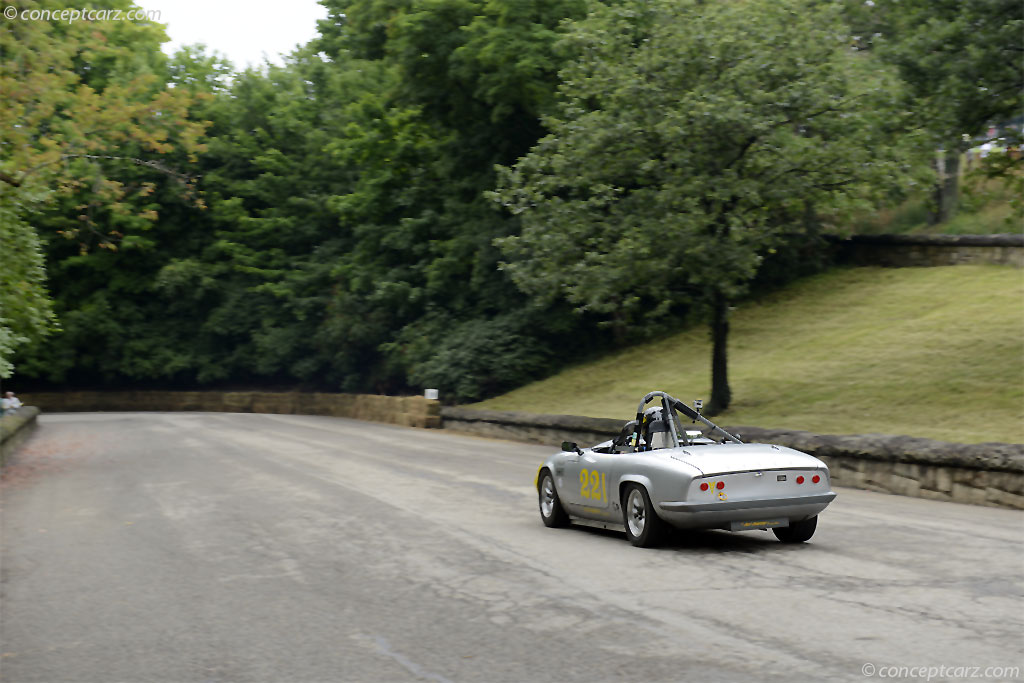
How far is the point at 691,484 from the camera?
9641mm

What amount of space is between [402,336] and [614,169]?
1917cm

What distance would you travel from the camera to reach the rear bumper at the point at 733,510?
9.62m

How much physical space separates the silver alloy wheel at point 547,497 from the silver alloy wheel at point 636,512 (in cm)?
162

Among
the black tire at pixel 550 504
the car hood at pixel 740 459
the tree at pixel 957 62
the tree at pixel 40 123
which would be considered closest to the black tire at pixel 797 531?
the car hood at pixel 740 459

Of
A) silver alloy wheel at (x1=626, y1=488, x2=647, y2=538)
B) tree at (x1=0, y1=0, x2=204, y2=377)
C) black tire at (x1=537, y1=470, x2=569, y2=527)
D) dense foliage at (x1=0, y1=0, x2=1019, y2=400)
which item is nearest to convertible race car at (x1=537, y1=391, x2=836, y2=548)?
silver alloy wheel at (x1=626, y1=488, x2=647, y2=538)

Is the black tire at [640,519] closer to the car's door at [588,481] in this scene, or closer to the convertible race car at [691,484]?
the convertible race car at [691,484]

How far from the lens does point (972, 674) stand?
5777 millimetres

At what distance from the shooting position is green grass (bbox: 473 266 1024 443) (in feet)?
69.6

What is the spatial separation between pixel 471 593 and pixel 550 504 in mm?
3861

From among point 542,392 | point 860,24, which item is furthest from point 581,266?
point 542,392

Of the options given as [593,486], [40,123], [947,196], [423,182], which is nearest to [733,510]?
[593,486]

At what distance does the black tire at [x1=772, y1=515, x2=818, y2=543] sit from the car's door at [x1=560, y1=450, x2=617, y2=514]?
1.58 meters

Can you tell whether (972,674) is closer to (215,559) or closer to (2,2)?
(215,559)

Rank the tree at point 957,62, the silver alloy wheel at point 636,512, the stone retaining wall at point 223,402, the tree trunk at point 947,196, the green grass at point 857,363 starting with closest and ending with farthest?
1. the silver alloy wheel at point 636,512
2. the green grass at point 857,363
3. the tree at point 957,62
4. the tree trunk at point 947,196
5. the stone retaining wall at point 223,402
